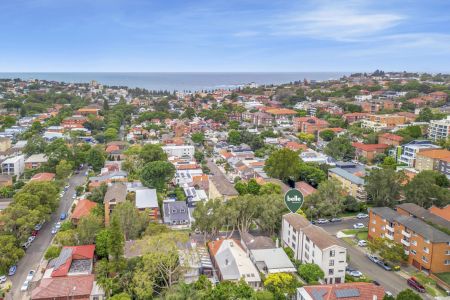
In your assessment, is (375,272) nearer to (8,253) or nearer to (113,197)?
(113,197)

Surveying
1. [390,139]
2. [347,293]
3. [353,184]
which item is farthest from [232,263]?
[390,139]

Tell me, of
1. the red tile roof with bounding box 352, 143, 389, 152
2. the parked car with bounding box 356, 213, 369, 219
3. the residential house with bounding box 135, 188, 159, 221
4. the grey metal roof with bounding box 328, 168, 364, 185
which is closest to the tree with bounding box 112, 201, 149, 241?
the residential house with bounding box 135, 188, 159, 221

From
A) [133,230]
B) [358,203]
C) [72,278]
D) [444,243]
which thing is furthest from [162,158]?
[444,243]

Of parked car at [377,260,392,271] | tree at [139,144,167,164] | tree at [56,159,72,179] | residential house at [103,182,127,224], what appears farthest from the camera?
Answer: tree at [139,144,167,164]

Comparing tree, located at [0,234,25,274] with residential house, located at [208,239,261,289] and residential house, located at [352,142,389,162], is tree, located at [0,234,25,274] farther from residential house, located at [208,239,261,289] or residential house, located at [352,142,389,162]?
residential house, located at [352,142,389,162]

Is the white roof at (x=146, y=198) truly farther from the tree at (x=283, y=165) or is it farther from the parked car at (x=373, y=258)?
the parked car at (x=373, y=258)
